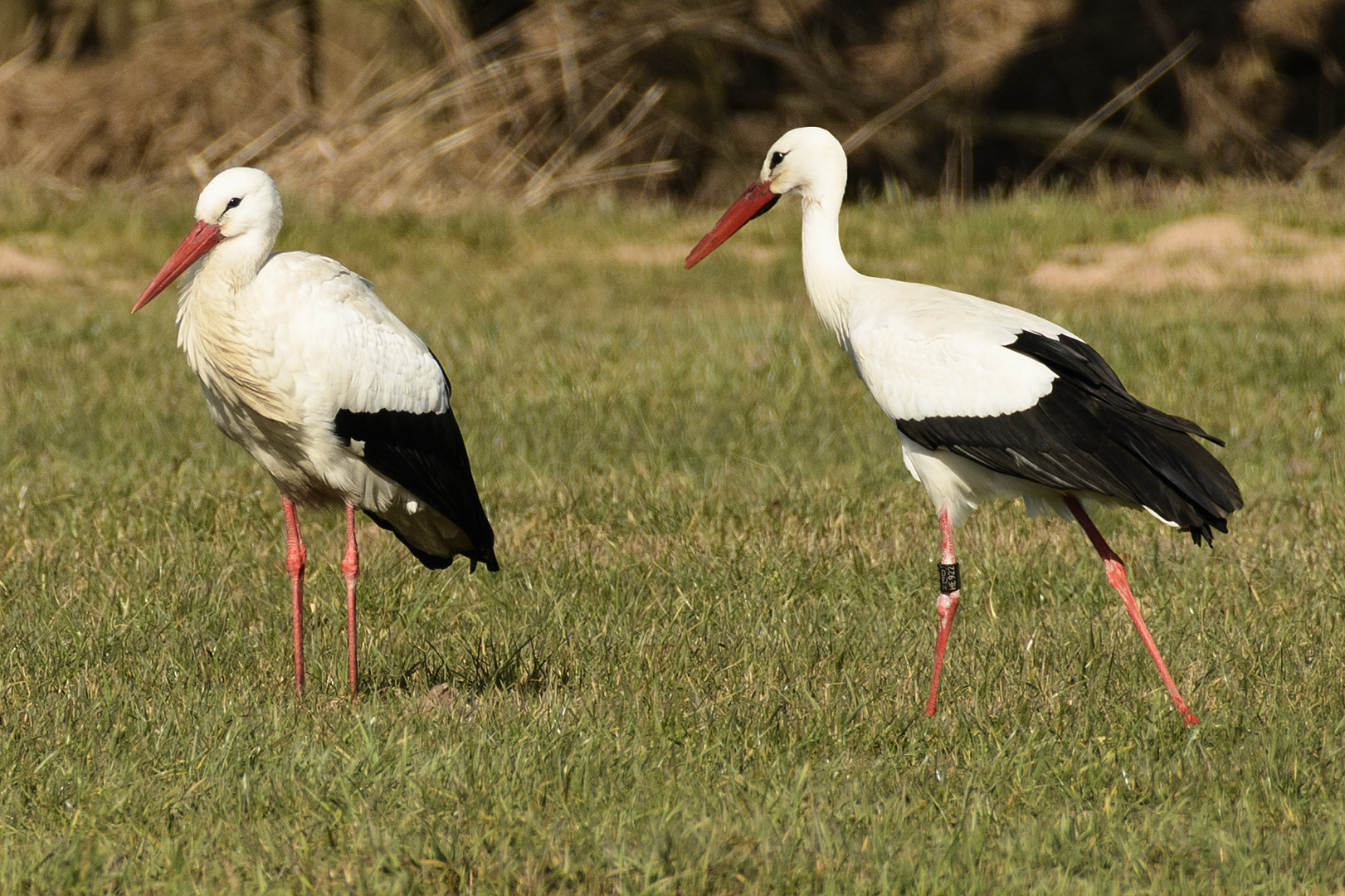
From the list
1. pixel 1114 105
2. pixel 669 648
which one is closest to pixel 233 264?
pixel 669 648

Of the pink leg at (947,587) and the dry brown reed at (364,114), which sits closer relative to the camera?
the pink leg at (947,587)

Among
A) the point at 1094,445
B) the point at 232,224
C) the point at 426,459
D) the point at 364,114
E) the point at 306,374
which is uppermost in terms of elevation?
the point at 364,114

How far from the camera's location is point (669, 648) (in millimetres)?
4828

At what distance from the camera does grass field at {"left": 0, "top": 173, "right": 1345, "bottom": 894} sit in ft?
10.9

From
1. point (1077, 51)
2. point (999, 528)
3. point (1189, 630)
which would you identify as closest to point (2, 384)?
point (999, 528)

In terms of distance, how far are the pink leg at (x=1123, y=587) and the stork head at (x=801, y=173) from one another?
1.28 m

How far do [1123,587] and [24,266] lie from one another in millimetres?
8813

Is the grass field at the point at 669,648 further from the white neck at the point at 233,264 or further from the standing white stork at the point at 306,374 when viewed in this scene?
the white neck at the point at 233,264

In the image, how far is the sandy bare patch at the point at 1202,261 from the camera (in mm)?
10391

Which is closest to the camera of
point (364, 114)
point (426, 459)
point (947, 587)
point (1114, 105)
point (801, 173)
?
point (947, 587)

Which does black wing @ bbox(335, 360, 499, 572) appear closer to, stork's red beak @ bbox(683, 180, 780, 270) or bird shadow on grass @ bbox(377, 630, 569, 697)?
bird shadow on grass @ bbox(377, 630, 569, 697)

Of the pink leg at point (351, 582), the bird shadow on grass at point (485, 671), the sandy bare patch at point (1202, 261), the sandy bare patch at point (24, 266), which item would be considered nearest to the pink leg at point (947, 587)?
the bird shadow on grass at point (485, 671)

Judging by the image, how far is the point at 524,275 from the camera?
11.3 metres

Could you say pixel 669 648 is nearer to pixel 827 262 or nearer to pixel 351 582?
pixel 351 582
